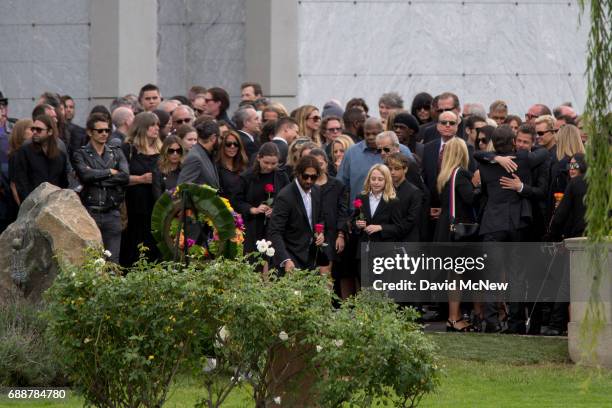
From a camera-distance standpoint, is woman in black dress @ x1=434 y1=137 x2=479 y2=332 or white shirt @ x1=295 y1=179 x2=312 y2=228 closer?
white shirt @ x1=295 y1=179 x2=312 y2=228

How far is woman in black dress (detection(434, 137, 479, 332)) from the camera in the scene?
18.1 meters

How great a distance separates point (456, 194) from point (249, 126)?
9.33ft

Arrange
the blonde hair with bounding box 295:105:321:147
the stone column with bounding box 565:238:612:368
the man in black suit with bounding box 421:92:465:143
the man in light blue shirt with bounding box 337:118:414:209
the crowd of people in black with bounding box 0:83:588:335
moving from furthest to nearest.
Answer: the man in black suit with bounding box 421:92:465:143, the blonde hair with bounding box 295:105:321:147, the man in light blue shirt with bounding box 337:118:414:209, the crowd of people in black with bounding box 0:83:588:335, the stone column with bounding box 565:238:612:368

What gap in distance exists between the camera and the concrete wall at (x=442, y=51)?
2605cm

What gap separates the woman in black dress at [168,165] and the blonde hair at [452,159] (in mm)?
2948

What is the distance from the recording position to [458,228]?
18.1 metres

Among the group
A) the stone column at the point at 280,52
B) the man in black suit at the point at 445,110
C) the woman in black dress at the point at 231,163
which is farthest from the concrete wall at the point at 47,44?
the woman in black dress at the point at 231,163

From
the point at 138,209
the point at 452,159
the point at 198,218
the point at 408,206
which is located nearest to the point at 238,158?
the point at 138,209

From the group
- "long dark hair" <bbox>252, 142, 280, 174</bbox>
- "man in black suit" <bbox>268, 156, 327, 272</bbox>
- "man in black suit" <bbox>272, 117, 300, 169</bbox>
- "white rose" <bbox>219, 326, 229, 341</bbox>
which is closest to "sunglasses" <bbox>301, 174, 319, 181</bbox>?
"man in black suit" <bbox>268, 156, 327, 272</bbox>

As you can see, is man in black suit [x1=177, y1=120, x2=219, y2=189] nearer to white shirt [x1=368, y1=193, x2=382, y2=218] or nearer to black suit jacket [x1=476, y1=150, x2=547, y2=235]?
white shirt [x1=368, y1=193, x2=382, y2=218]

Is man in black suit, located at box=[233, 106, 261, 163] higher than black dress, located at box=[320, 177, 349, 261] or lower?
higher

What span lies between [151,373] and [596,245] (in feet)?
10.2

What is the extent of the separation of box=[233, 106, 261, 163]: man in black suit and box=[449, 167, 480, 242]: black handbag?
8.02ft

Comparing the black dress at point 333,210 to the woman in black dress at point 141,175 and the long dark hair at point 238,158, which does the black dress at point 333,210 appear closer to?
the long dark hair at point 238,158
